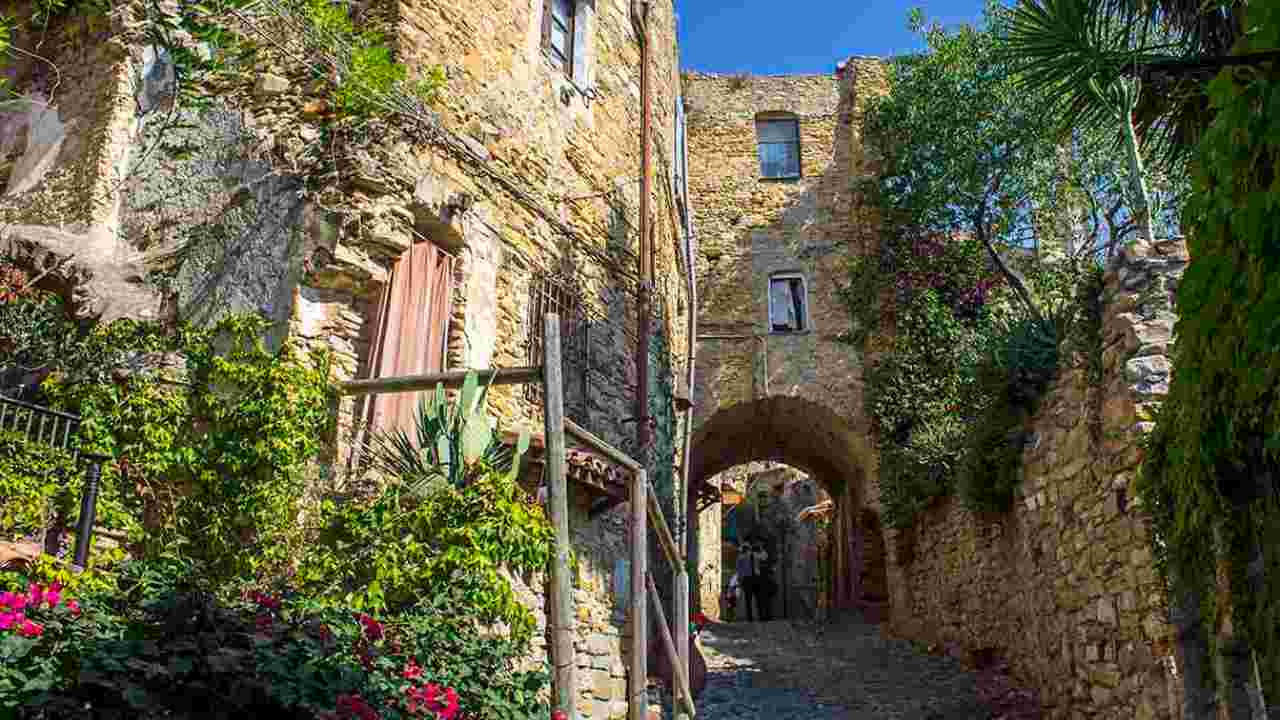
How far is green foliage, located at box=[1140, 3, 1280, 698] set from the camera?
3.06 metres

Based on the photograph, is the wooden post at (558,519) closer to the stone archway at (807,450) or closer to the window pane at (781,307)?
the stone archway at (807,450)

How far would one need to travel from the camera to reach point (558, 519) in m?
5.58

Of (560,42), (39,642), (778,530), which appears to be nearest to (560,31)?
(560,42)

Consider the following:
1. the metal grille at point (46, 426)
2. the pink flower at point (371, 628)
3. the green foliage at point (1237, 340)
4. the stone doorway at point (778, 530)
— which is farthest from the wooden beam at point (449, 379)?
the stone doorway at point (778, 530)

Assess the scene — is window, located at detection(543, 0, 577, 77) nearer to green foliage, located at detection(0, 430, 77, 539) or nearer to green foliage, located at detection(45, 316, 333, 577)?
green foliage, located at detection(45, 316, 333, 577)

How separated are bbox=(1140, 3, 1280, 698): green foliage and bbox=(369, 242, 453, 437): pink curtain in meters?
5.07

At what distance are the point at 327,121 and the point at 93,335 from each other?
2.42 metres

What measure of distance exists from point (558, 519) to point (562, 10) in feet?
22.6

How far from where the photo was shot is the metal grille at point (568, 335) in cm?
907

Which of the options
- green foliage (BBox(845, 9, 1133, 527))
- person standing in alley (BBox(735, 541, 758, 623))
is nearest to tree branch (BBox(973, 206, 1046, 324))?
green foliage (BBox(845, 9, 1133, 527))

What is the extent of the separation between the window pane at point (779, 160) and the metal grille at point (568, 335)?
8.39 m

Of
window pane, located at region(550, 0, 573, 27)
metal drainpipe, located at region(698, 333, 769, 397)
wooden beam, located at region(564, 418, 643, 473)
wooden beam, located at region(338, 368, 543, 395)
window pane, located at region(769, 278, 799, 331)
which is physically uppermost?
window pane, located at region(550, 0, 573, 27)

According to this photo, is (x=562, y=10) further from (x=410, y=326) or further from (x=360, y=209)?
(x=410, y=326)

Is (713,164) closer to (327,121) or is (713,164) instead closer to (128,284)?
(327,121)
